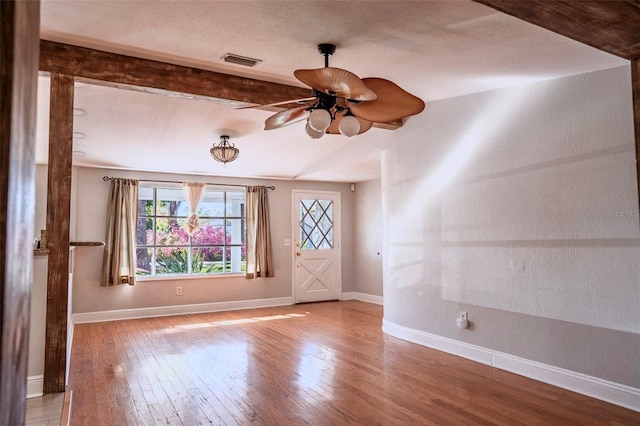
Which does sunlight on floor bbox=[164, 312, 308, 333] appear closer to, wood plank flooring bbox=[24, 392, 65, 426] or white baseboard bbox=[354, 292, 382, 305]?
white baseboard bbox=[354, 292, 382, 305]

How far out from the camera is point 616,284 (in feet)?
10.2

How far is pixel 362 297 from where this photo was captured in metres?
7.98

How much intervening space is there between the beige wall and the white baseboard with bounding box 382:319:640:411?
8.94 ft

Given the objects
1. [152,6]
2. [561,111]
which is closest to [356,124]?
[152,6]

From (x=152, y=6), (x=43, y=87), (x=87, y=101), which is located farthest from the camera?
(x=87, y=101)

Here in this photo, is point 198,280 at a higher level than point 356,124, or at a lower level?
lower

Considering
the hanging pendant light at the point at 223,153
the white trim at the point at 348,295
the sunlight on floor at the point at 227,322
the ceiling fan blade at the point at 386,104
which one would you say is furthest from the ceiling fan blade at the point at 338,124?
the white trim at the point at 348,295

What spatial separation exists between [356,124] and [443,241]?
2.05 m

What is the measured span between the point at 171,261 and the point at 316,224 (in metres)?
2.66

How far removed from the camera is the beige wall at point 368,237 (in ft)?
25.0

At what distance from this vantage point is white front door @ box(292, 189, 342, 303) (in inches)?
304

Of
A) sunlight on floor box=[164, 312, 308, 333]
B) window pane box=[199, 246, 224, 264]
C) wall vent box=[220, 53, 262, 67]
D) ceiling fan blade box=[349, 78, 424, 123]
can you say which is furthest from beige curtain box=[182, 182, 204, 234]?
ceiling fan blade box=[349, 78, 424, 123]

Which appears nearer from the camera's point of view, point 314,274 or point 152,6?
point 152,6

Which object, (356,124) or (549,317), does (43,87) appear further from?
(549,317)
